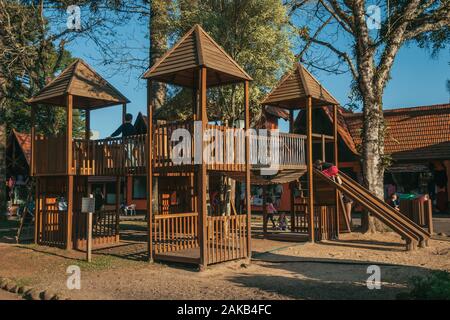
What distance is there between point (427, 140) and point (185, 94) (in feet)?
48.3

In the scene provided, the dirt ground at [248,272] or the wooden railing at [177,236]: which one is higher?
the wooden railing at [177,236]

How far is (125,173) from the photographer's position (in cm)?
1329

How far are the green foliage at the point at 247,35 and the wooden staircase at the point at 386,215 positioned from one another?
4.14 metres

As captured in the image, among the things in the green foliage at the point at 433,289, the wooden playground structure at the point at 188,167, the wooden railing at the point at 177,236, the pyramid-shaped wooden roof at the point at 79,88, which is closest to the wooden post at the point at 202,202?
the wooden playground structure at the point at 188,167

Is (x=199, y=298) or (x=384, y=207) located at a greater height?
(x=384, y=207)

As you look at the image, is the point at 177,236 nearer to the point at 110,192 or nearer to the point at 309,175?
the point at 309,175

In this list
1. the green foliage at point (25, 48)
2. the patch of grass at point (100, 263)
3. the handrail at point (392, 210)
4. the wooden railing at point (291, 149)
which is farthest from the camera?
the green foliage at point (25, 48)

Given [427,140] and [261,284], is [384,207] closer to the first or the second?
[261,284]

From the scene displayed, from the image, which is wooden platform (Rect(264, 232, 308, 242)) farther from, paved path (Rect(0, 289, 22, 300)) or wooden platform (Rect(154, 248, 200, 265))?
paved path (Rect(0, 289, 22, 300))

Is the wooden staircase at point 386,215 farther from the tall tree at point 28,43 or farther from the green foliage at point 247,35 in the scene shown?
the tall tree at point 28,43

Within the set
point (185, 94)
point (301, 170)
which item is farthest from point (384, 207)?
point (185, 94)

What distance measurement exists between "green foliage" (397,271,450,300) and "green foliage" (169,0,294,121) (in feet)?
35.0

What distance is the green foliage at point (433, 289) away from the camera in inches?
242

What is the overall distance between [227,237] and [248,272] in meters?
1.75
